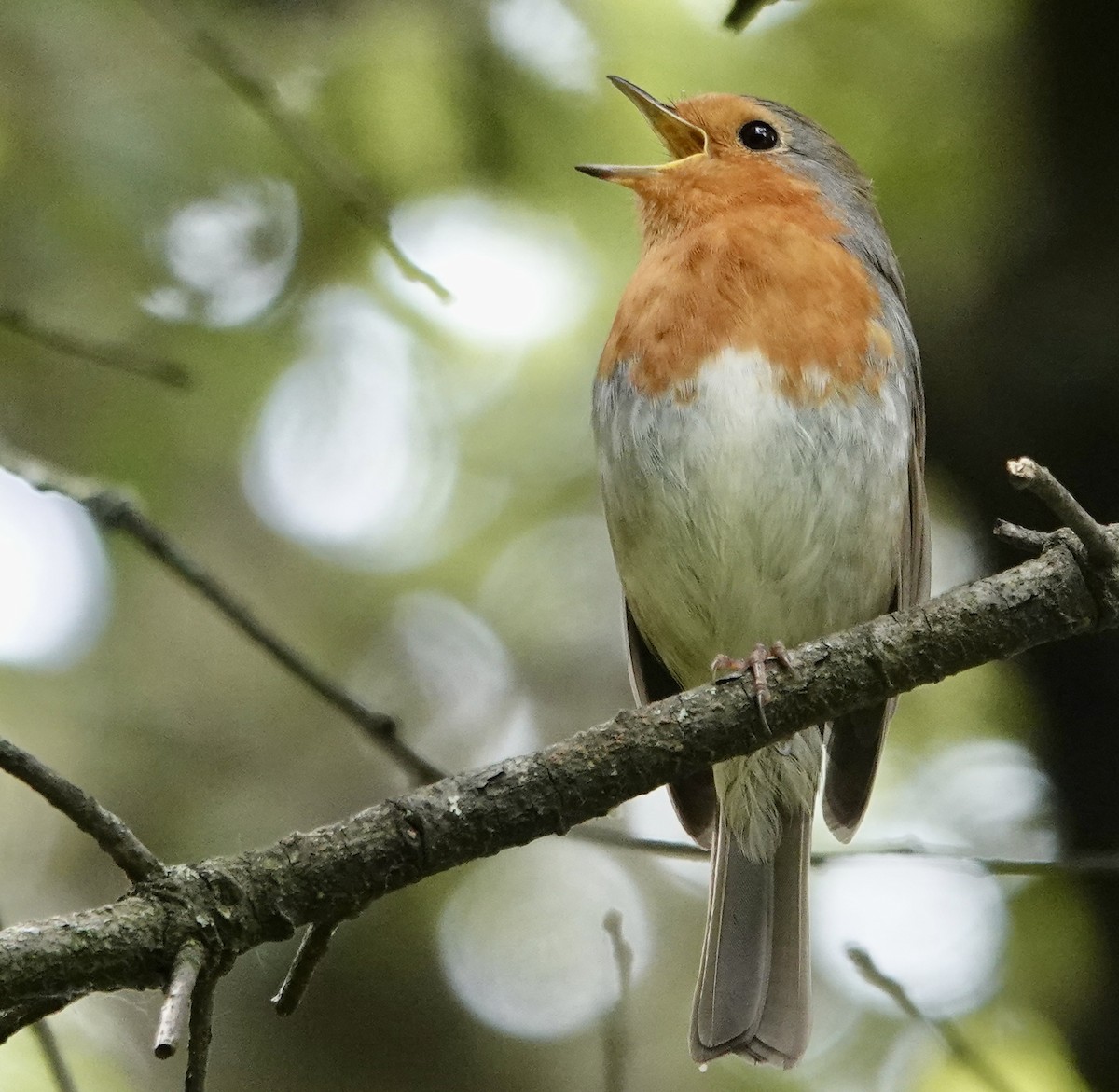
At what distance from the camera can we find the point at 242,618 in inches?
119

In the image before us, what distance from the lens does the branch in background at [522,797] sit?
2168 mm

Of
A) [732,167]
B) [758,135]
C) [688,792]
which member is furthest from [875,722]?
[758,135]

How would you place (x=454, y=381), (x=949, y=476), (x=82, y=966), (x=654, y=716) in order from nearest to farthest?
(x=82, y=966) → (x=654, y=716) → (x=949, y=476) → (x=454, y=381)

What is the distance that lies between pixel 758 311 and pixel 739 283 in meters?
0.12

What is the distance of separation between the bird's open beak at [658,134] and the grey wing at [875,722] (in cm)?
92

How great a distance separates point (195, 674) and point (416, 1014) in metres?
1.51

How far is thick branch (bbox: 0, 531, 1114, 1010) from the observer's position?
2.17 m

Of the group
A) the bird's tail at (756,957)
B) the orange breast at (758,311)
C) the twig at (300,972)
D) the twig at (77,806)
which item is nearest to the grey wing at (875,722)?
the bird's tail at (756,957)

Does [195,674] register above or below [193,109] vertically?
below

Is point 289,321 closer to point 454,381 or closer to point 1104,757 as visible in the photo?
point 454,381

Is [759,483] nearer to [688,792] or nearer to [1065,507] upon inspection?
[688,792]

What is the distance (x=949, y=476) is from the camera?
4254 mm

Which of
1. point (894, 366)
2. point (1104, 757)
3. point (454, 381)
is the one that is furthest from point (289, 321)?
point (1104, 757)

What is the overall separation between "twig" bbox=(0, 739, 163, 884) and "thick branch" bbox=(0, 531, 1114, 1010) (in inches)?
2.6
